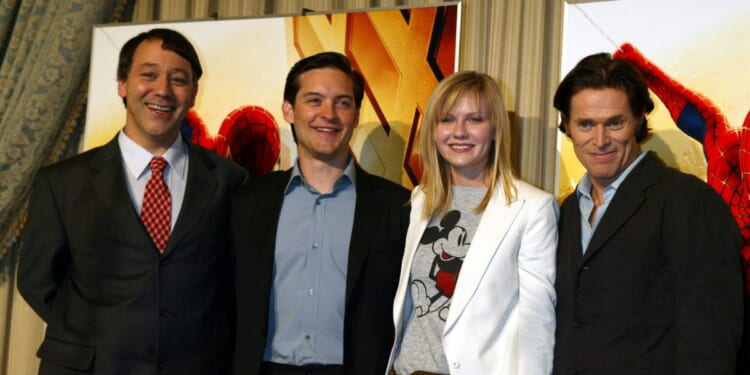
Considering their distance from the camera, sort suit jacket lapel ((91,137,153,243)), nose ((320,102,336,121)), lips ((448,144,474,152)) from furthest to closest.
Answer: nose ((320,102,336,121))
suit jacket lapel ((91,137,153,243))
lips ((448,144,474,152))

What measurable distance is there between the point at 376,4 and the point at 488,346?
5.01ft

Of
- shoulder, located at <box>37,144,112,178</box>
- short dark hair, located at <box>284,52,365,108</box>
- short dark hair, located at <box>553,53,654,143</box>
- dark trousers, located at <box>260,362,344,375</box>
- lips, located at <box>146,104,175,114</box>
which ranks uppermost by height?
short dark hair, located at <box>284,52,365,108</box>

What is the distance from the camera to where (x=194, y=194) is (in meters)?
2.51

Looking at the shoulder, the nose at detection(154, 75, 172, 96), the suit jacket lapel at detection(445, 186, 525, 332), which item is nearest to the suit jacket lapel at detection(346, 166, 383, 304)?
the suit jacket lapel at detection(445, 186, 525, 332)

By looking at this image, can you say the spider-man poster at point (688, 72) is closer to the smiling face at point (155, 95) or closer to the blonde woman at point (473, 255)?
the blonde woman at point (473, 255)

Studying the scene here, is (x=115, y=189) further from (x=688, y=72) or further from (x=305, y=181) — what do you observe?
(x=688, y=72)

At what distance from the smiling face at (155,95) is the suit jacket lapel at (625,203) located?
4.41 feet

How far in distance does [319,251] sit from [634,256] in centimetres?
89

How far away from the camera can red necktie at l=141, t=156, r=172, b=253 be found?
2.40 metres

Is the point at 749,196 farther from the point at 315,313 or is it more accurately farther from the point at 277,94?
the point at 277,94

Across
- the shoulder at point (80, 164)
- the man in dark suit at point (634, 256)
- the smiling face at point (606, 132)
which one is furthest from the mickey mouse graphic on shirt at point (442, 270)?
the shoulder at point (80, 164)

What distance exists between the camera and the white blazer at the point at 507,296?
2074 millimetres

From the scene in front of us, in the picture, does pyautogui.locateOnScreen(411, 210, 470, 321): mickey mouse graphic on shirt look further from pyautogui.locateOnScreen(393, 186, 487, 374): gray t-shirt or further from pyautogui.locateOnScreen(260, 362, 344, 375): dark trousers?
pyautogui.locateOnScreen(260, 362, 344, 375): dark trousers

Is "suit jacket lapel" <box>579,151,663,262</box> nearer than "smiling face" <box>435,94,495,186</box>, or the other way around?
"suit jacket lapel" <box>579,151,663,262</box>
